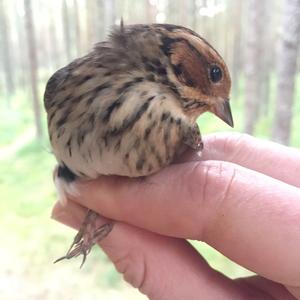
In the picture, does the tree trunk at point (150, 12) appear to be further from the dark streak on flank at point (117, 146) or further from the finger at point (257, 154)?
the dark streak on flank at point (117, 146)

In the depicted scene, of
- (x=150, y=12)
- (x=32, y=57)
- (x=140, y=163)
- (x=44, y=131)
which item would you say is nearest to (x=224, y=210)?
(x=140, y=163)

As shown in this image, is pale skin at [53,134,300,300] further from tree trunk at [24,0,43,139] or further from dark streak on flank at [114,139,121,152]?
tree trunk at [24,0,43,139]

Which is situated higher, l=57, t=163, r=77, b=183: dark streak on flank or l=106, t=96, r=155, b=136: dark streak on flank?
l=106, t=96, r=155, b=136: dark streak on flank

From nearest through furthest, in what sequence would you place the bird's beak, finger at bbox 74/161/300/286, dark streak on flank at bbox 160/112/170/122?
finger at bbox 74/161/300/286, dark streak on flank at bbox 160/112/170/122, the bird's beak

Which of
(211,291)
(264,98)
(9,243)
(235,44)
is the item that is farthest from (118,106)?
(235,44)

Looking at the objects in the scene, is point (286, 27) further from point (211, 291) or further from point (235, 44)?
point (235, 44)

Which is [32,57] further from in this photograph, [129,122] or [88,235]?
[129,122]

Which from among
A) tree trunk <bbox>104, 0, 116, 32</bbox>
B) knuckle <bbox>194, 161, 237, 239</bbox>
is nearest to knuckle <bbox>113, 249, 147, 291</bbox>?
knuckle <bbox>194, 161, 237, 239</bbox>
